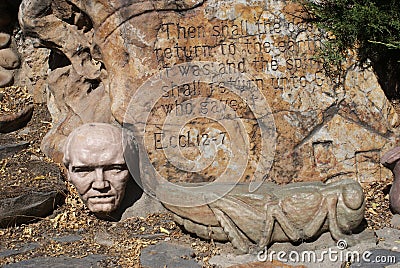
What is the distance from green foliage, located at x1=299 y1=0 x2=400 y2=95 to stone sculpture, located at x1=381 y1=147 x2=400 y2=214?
2.94 feet

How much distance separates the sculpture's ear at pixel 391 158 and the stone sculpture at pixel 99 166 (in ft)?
6.25

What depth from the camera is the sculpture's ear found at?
4.83m

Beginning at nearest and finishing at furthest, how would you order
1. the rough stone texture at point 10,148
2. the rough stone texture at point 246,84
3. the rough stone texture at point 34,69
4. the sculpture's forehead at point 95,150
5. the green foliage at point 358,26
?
the sculpture's forehead at point 95,150 < the rough stone texture at point 246,84 < the green foliage at point 358,26 < the rough stone texture at point 10,148 < the rough stone texture at point 34,69

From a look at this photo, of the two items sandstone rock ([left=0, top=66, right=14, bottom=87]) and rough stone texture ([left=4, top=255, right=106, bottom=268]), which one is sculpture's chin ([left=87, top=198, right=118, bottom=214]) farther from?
sandstone rock ([left=0, top=66, right=14, bottom=87])

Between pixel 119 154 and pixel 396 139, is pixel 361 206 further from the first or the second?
pixel 119 154

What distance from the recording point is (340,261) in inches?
163

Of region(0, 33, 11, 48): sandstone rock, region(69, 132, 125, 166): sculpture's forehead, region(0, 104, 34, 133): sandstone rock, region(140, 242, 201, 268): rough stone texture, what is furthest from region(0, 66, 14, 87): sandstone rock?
region(140, 242, 201, 268): rough stone texture

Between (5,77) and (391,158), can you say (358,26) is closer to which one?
(391,158)

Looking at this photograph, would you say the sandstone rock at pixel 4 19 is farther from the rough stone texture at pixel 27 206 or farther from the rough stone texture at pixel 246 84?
the rough stone texture at pixel 27 206

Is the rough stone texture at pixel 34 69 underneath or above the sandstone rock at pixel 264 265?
above

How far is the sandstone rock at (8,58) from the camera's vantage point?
22.6ft

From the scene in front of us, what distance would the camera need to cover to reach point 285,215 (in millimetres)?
4305

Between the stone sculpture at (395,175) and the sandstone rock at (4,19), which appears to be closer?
the stone sculpture at (395,175)

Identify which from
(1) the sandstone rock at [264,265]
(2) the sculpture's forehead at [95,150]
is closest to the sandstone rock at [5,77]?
(2) the sculpture's forehead at [95,150]
